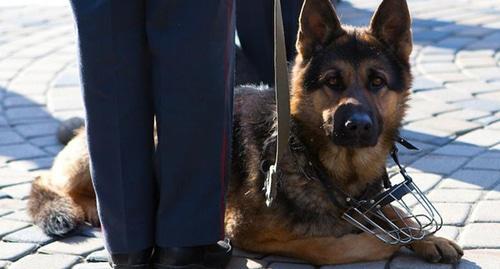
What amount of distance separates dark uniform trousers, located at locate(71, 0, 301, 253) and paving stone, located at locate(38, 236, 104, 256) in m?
0.57

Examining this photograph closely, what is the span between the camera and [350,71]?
12.6 feet

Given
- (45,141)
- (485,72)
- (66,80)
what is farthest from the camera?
(66,80)

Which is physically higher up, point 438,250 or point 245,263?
point 438,250

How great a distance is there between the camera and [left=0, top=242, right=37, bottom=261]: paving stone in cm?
392

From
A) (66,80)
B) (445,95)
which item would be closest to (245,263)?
(445,95)

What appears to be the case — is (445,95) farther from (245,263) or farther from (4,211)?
(4,211)

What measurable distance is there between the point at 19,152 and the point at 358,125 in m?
2.96

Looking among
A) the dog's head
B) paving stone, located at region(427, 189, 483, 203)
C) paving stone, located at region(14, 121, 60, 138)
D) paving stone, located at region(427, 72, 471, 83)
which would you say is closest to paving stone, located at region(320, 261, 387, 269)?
the dog's head

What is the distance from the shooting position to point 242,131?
411cm

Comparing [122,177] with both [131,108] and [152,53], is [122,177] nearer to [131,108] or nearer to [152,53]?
[131,108]

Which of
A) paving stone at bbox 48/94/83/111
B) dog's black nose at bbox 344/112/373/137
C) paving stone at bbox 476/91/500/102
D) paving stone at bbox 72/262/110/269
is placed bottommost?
paving stone at bbox 48/94/83/111

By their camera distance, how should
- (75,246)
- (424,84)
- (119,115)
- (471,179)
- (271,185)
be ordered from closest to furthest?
(119,115)
(271,185)
(75,246)
(471,179)
(424,84)

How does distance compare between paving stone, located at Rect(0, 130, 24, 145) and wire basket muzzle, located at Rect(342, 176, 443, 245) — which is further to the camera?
paving stone, located at Rect(0, 130, 24, 145)

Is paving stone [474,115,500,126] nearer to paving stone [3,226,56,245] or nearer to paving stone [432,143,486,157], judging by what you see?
paving stone [432,143,486,157]
